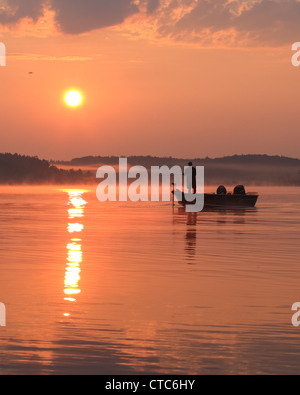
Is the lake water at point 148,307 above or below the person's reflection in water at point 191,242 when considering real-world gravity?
below

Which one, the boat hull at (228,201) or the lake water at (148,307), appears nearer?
the lake water at (148,307)

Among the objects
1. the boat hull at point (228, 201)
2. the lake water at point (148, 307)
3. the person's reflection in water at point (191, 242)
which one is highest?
the boat hull at point (228, 201)

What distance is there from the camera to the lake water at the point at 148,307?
9.48 m

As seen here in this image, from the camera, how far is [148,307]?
43.1 ft

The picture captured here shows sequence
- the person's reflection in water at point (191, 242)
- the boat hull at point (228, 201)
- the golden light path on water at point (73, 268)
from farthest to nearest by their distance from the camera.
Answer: the boat hull at point (228, 201) → the person's reflection in water at point (191, 242) → the golden light path on water at point (73, 268)

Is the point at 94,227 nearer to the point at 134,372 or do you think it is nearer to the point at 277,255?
the point at 277,255

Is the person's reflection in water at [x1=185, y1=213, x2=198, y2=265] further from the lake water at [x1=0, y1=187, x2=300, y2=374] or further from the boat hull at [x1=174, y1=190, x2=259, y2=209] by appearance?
the boat hull at [x1=174, y1=190, x2=259, y2=209]

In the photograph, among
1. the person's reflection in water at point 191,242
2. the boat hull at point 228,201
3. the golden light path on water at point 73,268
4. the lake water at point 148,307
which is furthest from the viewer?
the boat hull at point 228,201

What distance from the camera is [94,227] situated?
3531 centimetres

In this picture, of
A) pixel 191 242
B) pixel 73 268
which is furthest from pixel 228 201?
pixel 73 268

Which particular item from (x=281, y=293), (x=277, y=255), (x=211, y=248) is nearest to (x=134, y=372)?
(x=281, y=293)

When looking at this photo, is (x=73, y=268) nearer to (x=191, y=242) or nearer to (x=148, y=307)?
(x=148, y=307)

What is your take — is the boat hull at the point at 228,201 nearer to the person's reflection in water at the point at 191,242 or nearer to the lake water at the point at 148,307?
the person's reflection in water at the point at 191,242

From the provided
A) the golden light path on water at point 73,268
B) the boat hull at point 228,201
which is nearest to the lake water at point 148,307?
the golden light path on water at point 73,268
